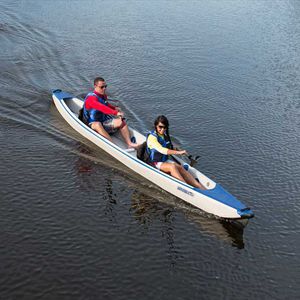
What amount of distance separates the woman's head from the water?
5.71ft

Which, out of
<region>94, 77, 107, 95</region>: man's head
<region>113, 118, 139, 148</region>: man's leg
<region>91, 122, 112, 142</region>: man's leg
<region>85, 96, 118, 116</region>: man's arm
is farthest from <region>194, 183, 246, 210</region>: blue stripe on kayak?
<region>94, 77, 107, 95</region>: man's head

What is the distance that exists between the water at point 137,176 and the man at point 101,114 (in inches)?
32.1

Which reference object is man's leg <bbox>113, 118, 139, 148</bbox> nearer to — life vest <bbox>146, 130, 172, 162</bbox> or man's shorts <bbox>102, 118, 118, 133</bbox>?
man's shorts <bbox>102, 118, 118, 133</bbox>

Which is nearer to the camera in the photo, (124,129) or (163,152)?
(163,152)

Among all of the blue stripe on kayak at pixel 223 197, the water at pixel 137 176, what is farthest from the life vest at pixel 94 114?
the blue stripe on kayak at pixel 223 197

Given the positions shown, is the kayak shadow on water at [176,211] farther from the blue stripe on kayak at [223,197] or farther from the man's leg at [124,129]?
the man's leg at [124,129]

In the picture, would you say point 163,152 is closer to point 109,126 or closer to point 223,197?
point 223,197

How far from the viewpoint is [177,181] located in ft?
40.2

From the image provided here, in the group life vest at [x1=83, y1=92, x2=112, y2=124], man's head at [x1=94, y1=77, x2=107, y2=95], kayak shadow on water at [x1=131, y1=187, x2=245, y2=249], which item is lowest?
kayak shadow on water at [x1=131, y1=187, x2=245, y2=249]

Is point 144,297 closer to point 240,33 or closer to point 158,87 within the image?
point 158,87

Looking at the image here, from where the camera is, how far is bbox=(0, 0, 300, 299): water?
33.1 ft

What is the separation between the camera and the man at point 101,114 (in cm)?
1463

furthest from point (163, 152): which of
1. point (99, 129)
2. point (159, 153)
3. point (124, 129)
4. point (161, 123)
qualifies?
point (99, 129)

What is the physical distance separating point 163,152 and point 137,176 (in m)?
1.43
